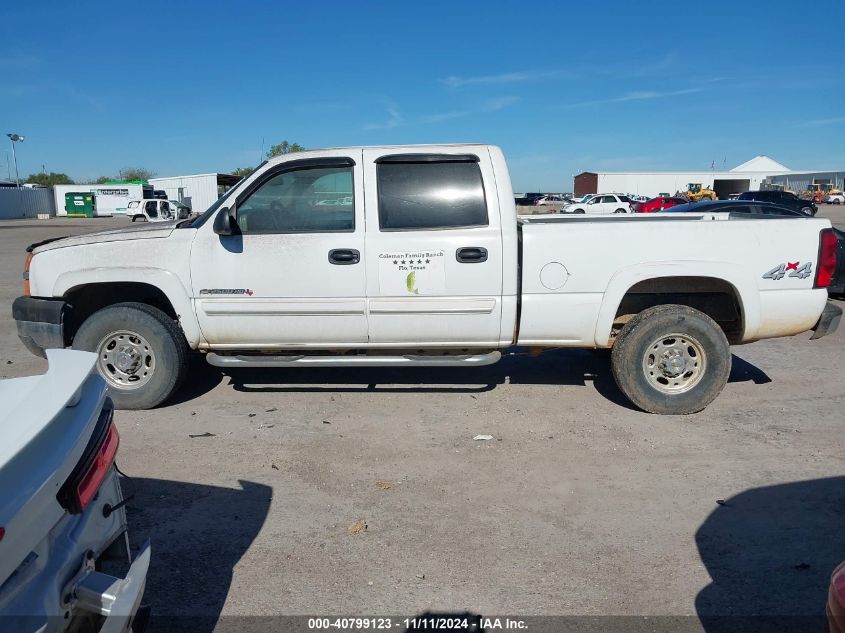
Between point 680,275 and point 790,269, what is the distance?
86cm

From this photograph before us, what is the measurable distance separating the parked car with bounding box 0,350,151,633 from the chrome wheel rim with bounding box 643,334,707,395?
4.02 m

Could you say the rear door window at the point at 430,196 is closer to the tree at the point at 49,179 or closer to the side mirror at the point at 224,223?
the side mirror at the point at 224,223

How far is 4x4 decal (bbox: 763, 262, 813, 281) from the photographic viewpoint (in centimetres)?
512

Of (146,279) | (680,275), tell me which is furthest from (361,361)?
(680,275)

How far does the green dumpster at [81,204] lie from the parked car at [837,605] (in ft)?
214

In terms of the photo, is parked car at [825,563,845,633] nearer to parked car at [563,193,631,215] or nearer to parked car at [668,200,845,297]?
parked car at [668,200,845,297]

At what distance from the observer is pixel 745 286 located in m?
5.11

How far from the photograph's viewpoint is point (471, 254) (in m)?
5.04

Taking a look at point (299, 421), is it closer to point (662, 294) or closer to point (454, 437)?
point (454, 437)

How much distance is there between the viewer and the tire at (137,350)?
5.27 m

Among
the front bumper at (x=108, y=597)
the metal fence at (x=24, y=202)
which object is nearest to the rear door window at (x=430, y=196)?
the front bumper at (x=108, y=597)

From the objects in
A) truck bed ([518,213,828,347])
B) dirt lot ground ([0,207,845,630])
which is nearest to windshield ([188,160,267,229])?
dirt lot ground ([0,207,845,630])

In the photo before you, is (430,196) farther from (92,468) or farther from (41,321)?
(92,468)

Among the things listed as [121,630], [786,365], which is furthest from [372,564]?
[786,365]
